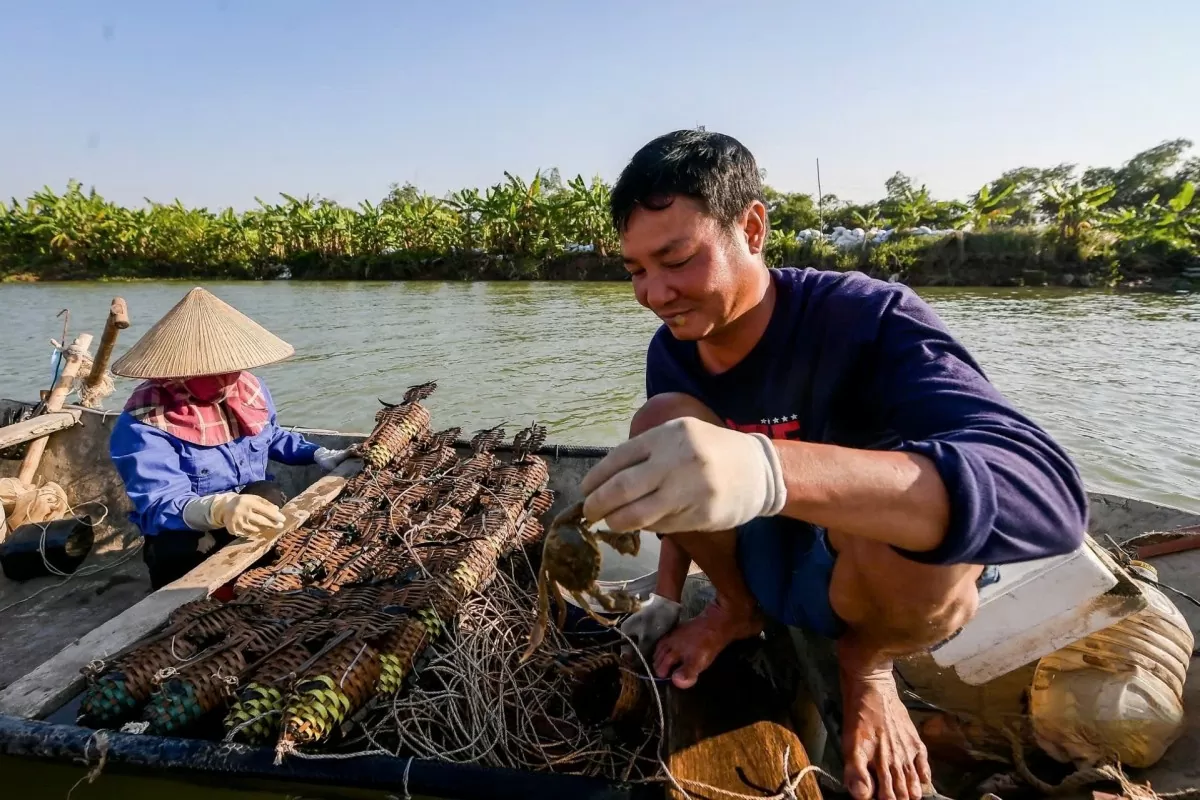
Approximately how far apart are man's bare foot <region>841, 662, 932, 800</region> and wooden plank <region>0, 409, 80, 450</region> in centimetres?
491

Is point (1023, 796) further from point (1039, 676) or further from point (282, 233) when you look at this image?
point (282, 233)

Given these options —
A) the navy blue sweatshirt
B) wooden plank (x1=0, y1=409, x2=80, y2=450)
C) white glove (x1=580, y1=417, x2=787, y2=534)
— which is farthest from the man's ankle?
wooden plank (x1=0, y1=409, x2=80, y2=450)

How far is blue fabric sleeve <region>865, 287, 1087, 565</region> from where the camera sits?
1.12m

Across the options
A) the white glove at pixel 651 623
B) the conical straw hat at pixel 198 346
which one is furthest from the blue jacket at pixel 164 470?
the white glove at pixel 651 623

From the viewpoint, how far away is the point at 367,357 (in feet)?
41.2

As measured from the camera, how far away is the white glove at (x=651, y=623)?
214 cm

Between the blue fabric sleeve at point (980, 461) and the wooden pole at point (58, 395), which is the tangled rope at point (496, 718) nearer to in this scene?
the blue fabric sleeve at point (980, 461)

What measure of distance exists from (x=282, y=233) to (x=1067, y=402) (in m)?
35.6

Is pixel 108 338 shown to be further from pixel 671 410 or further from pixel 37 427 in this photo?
pixel 671 410

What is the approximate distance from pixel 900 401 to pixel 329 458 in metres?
3.16

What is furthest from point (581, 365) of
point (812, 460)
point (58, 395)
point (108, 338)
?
point (812, 460)

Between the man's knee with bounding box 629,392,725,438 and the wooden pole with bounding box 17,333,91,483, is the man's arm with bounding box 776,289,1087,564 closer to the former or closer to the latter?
the man's knee with bounding box 629,392,725,438

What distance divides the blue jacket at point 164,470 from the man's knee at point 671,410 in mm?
2151

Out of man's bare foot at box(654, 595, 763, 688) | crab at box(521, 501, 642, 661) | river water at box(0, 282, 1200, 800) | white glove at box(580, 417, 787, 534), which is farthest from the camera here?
river water at box(0, 282, 1200, 800)
